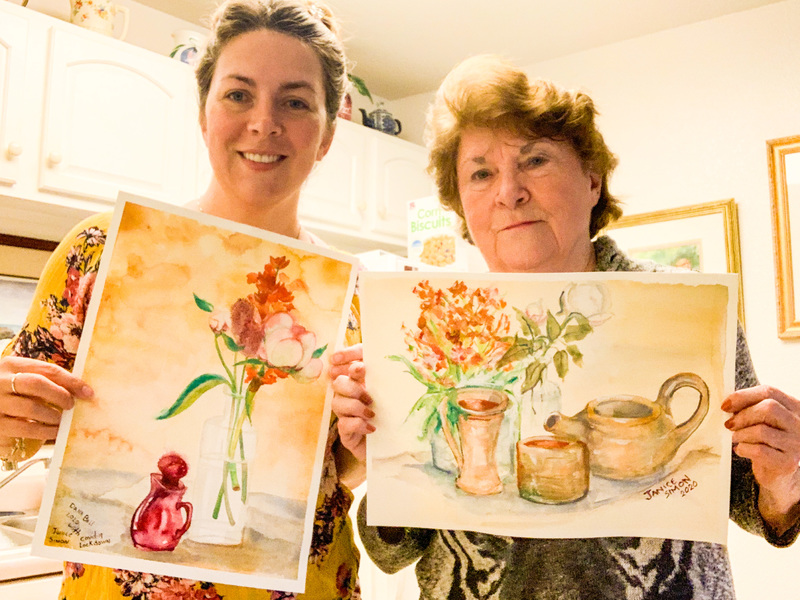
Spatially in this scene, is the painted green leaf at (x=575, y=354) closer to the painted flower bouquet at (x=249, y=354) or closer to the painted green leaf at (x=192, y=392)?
the painted flower bouquet at (x=249, y=354)

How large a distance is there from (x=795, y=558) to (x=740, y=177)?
1.30m

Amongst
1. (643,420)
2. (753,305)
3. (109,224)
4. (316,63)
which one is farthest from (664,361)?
(753,305)

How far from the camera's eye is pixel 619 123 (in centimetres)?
279

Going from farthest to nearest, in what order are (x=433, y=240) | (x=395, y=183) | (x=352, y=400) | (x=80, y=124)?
(x=395, y=183)
(x=433, y=240)
(x=80, y=124)
(x=352, y=400)

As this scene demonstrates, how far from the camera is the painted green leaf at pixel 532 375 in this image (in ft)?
2.75

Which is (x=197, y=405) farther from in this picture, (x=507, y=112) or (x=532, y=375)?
(x=507, y=112)

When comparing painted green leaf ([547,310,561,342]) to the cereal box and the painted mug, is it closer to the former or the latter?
the cereal box

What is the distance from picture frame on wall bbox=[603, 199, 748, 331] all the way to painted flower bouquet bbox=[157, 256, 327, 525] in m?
1.96

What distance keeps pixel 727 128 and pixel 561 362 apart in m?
2.08

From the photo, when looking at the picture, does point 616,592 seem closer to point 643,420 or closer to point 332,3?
point 643,420

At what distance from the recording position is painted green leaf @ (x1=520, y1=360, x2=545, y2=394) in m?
0.84

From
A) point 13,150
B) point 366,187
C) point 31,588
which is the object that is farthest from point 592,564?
point 366,187

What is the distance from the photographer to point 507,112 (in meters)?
0.96

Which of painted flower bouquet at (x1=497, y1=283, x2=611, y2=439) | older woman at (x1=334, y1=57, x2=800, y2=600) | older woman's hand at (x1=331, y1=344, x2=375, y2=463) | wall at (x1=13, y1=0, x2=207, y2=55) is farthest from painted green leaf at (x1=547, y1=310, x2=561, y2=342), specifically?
wall at (x1=13, y1=0, x2=207, y2=55)
